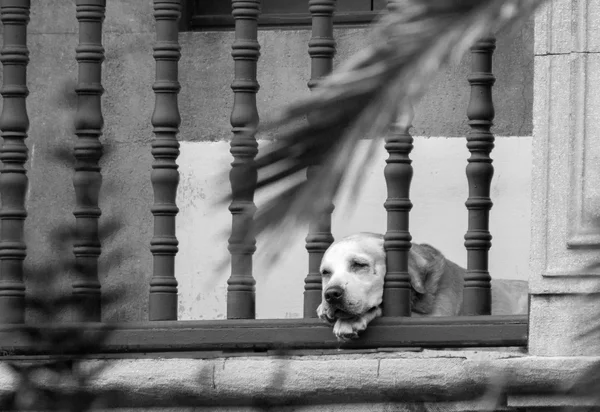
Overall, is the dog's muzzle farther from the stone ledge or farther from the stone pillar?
the stone pillar

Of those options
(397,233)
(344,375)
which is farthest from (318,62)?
(344,375)

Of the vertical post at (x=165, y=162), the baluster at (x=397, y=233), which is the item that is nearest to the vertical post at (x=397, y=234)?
the baluster at (x=397, y=233)

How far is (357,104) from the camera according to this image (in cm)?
60

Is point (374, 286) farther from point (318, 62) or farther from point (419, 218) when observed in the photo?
point (419, 218)

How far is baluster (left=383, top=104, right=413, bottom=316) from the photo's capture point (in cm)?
392

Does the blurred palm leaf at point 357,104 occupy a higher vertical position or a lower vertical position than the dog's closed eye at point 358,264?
higher

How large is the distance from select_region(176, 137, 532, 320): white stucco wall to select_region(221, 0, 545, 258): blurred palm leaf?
4.30 meters

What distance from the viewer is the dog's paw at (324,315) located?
387cm

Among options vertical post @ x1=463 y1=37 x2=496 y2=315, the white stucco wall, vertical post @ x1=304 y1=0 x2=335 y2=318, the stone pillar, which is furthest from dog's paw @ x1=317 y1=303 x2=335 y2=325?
the white stucco wall

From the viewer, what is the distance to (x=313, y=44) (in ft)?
12.5

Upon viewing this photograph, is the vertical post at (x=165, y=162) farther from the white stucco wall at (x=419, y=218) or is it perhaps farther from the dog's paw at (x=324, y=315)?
the white stucco wall at (x=419, y=218)

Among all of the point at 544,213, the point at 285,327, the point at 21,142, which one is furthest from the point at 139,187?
the point at 544,213

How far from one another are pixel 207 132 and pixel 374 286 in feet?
A: 4.51

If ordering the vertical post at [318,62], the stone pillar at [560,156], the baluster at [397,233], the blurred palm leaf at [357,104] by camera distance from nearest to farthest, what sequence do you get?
the blurred palm leaf at [357,104], the stone pillar at [560,156], the vertical post at [318,62], the baluster at [397,233]
